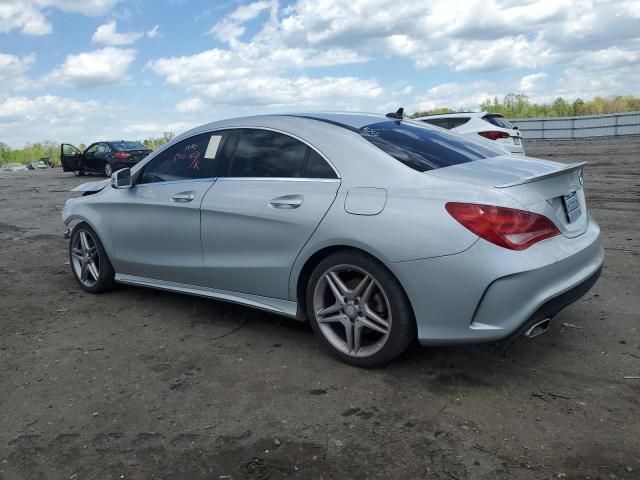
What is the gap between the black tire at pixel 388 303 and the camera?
333cm

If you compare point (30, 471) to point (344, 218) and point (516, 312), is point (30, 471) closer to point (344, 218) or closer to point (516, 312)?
point (344, 218)

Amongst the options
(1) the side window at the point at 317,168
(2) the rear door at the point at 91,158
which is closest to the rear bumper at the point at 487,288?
(1) the side window at the point at 317,168

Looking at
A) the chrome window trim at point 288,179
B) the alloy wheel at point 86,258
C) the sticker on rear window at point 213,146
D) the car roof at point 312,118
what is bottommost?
the alloy wheel at point 86,258

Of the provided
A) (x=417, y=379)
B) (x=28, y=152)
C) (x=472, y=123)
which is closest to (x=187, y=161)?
(x=417, y=379)

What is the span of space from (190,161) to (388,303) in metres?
2.13

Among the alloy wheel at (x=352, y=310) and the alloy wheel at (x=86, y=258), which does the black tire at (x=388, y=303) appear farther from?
the alloy wheel at (x=86, y=258)

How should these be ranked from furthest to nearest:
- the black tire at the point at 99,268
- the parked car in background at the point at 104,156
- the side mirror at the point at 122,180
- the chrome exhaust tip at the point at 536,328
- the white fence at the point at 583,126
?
1. the white fence at the point at 583,126
2. the parked car in background at the point at 104,156
3. the black tire at the point at 99,268
4. the side mirror at the point at 122,180
5. the chrome exhaust tip at the point at 536,328

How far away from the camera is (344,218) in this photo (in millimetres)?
3471

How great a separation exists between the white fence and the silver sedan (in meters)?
29.1

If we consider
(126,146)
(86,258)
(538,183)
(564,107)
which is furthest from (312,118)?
(564,107)

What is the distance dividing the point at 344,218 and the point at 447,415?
4.02 ft

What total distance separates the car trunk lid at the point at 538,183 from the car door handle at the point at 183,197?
6.16 ft

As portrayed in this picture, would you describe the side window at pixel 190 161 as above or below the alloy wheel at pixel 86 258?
above

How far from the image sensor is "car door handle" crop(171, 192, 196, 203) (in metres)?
4.43
